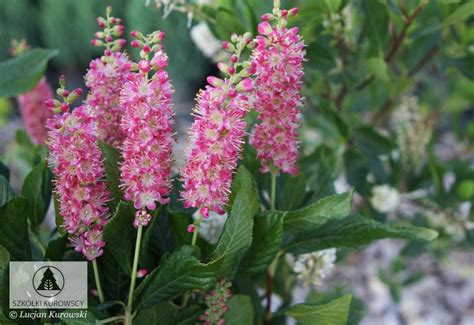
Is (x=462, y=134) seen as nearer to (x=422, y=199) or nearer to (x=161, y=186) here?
(x=422, y=199)

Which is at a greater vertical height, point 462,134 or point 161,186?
point 462,134

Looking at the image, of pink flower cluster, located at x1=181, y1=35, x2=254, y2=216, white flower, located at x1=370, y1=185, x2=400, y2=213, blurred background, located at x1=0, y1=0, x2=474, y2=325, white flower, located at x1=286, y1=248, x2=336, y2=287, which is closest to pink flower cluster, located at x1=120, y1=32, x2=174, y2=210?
pink flower cluster, located at x1=181, y1=35, x2=254, y2=216

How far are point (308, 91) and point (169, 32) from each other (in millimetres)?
3240

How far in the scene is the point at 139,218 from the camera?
60cm

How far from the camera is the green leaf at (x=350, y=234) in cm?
69

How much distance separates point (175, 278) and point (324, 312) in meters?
0.16

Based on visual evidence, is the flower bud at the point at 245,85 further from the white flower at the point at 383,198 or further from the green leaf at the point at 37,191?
the white flower at the point at 383,198

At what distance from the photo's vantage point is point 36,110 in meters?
1.03

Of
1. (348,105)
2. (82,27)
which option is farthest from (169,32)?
(348,105)

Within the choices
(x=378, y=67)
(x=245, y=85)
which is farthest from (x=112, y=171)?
(x=378, y=67)

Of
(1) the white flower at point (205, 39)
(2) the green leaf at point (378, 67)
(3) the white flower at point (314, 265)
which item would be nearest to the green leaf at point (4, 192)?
(3) the white flower at point (314, 265)

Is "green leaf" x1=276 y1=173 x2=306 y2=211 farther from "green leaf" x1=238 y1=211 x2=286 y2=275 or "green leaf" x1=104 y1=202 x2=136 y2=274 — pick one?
"green leaf" x1=104 y1=202 x2=136 y2=274

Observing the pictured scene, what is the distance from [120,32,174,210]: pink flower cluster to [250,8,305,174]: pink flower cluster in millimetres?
91

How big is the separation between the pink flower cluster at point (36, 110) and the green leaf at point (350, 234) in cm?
46
